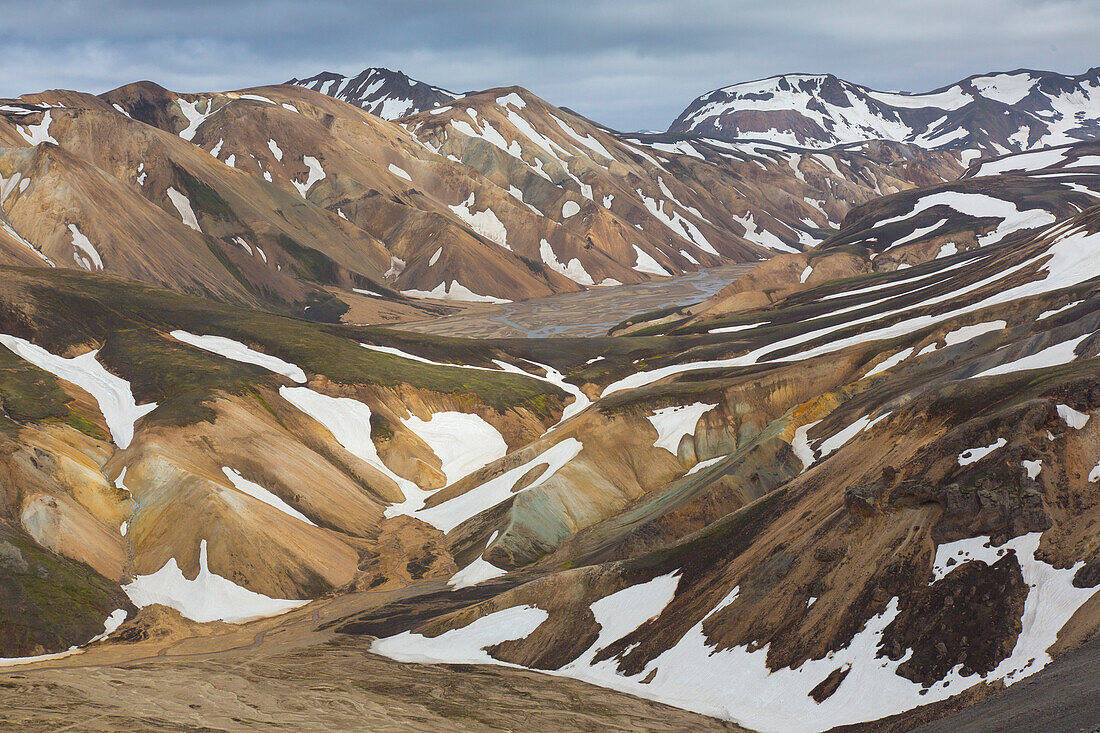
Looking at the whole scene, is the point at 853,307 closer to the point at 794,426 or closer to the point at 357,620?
the point at 794,426

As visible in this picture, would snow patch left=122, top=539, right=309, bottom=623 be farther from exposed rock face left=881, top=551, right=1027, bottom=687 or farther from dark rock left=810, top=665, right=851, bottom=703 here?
exposed rock face left=881, top=551, right=1027, bottom=687

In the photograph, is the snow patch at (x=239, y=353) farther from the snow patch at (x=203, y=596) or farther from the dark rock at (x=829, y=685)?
the dark rock at (x=829, y=685)

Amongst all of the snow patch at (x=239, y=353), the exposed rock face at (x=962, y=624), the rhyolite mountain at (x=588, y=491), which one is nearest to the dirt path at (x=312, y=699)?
the rhyolite mountain at (x=588, y=491)

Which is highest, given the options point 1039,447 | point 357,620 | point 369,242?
point 369,242

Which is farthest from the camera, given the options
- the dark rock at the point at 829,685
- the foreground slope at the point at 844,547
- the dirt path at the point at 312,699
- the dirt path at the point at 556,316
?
the dirt path at the point at 556,316

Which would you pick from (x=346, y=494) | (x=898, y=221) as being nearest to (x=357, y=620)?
(x=346, y=494)

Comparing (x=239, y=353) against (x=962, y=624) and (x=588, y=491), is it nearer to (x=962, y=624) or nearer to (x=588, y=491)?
(x=588, y=491)

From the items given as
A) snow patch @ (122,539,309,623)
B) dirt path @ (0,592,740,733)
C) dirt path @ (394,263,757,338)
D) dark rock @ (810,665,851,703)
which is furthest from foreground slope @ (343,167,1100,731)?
dirt path @ (394,263,757,338)
